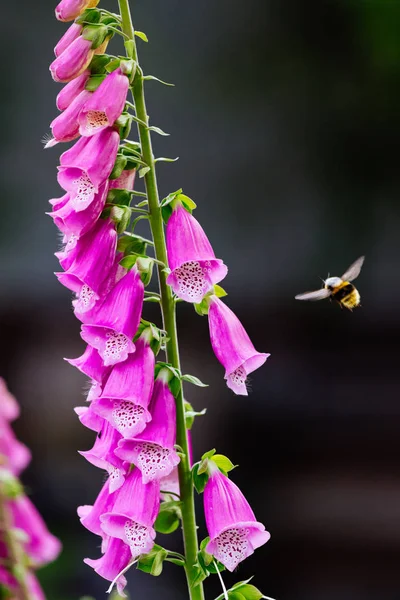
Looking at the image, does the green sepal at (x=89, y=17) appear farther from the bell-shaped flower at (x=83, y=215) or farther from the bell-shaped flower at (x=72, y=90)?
the bell-shaped flower at (x=83, y=215)

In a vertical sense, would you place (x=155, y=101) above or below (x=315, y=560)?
above

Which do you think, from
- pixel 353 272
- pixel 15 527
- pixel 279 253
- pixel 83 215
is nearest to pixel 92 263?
pixel 83 215

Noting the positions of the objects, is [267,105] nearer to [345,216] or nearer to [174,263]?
[345,216]

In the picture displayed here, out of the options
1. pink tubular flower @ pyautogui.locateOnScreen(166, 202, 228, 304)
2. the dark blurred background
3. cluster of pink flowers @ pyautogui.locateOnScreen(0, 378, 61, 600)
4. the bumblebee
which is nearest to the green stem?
pink tubular flower @ pyautogui.locateOnScreen(166, 202, 228, 304)

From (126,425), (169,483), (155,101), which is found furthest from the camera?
(155,101)

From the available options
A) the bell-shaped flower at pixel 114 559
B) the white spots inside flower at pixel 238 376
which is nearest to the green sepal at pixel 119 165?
the white spots inside flower at pixel 238 376

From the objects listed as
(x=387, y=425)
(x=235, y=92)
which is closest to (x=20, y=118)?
(x=235, y=92)

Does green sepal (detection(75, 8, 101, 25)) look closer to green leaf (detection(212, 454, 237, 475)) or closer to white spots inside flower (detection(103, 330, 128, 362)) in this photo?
white spots inside flower (detection(103, 330, 128, 362))

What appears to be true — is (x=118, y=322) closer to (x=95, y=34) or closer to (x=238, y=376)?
(x=238, y=376)
